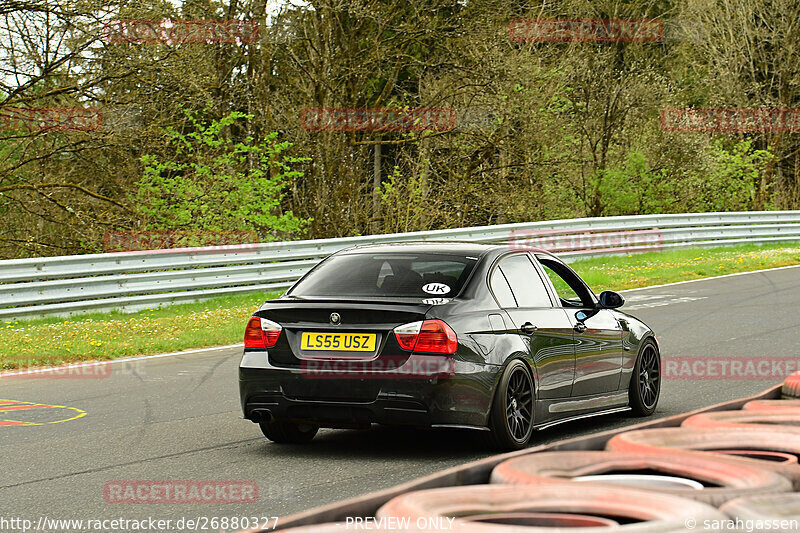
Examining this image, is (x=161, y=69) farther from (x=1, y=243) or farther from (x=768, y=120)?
(x=768, y=120)

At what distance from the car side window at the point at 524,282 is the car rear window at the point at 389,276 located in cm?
39

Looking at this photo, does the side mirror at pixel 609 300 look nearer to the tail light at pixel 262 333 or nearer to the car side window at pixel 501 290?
the car side window at pixel 501 290

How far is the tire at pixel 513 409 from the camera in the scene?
761 cm

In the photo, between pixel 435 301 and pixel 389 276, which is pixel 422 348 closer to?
pixel 435 301

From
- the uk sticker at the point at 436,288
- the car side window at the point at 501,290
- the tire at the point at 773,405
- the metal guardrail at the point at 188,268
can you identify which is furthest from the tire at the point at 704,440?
the metal guardrail at the point at 188,268

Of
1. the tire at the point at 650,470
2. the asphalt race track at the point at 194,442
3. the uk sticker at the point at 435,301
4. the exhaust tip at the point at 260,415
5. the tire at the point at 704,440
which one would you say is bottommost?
the asphalt race track at the point at 194,442

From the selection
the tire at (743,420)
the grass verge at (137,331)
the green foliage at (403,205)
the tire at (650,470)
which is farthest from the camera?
the green foliage at (403,205)

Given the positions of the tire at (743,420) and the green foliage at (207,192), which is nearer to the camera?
the tire at (743,420)

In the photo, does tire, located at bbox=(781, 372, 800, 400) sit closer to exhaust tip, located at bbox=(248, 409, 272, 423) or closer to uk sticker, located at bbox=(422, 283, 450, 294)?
uk sticker, located at bbox=(422, 283, 450, 294)

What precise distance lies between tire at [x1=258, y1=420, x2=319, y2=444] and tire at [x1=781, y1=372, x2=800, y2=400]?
3.50 m

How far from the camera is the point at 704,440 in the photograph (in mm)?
4797

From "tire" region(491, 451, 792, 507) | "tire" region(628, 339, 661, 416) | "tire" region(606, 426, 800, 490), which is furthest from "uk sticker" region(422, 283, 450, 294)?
"tire" region(491, 451, 792, 507)

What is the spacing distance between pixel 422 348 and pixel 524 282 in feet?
4.84

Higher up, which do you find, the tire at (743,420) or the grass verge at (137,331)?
the tire at (743,420)
